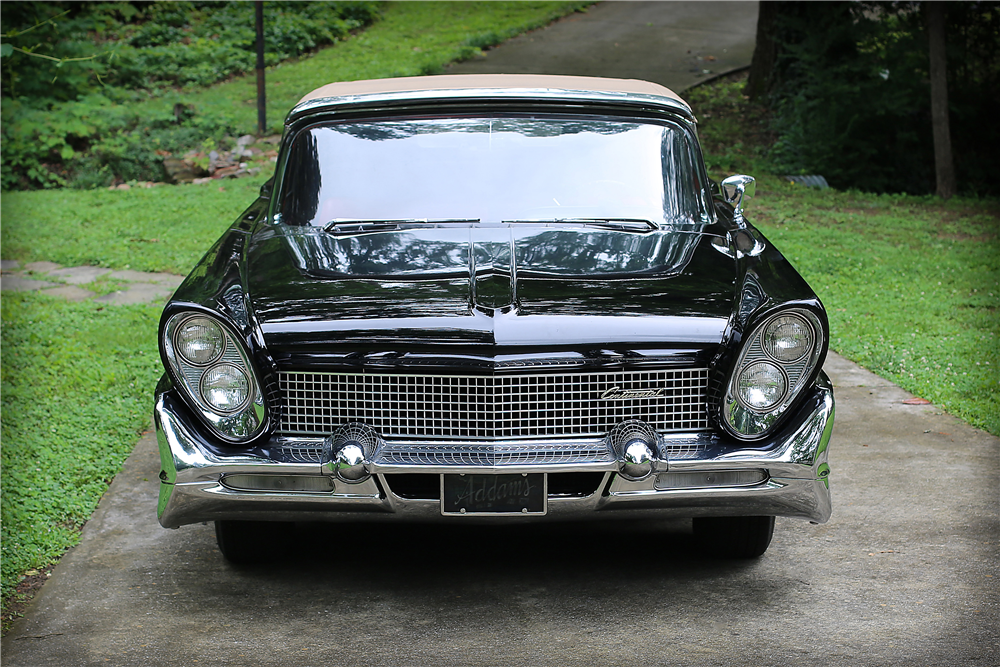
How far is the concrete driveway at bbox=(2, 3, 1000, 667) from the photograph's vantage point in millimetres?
3059

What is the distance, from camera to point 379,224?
3846 mm

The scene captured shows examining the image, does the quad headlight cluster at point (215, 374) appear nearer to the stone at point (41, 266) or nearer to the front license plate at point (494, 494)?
the front license plate at point (494, 494)

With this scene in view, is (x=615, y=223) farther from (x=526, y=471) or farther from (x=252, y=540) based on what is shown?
(x=252, y=540)

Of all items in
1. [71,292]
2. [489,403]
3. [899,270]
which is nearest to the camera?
[489,403]

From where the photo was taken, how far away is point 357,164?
4094 millimetres

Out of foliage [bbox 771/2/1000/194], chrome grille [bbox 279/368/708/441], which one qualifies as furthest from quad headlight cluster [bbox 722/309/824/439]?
foliage [bbox 771/2/1000/194]

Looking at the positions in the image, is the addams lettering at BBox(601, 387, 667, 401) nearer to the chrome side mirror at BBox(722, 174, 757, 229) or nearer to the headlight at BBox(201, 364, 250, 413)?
the headlight at BBox(201, 364, 250, 413)

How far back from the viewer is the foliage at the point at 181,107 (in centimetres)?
1283

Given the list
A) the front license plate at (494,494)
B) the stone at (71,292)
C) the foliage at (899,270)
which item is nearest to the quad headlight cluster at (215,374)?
the front license plate at (494,494)

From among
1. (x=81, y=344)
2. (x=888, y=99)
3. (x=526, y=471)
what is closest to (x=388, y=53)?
(x=888, y=99)

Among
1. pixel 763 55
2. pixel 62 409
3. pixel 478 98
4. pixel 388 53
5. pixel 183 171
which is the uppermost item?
pixel 478 98

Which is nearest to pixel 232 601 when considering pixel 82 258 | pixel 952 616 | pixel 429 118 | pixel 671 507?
pixel 671 507

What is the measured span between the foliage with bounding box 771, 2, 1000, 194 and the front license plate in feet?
33.7

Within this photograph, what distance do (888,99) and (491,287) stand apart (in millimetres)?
10157
